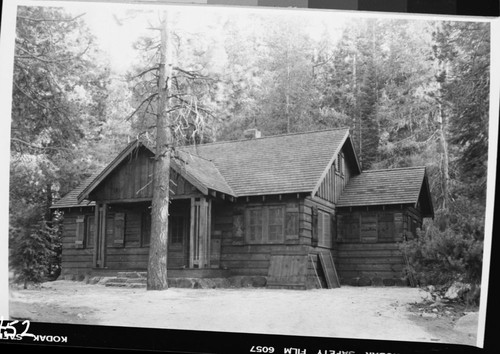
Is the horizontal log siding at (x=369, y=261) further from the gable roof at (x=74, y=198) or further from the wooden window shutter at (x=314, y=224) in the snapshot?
the gable roof at (x=74, y=198)

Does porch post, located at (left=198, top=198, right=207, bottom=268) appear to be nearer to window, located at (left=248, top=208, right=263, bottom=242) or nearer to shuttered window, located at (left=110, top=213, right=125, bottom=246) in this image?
window, located at (left=248, top=208, right=263, bottom=242)

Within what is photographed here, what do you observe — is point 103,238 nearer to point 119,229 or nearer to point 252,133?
point 119,229

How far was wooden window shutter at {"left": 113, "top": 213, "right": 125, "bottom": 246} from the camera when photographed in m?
9.40

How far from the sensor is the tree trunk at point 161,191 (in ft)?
29.0

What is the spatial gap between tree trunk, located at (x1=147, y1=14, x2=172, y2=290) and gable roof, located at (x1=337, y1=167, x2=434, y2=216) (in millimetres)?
2812

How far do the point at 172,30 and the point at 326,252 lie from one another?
391 centimetres

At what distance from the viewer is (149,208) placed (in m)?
9.34

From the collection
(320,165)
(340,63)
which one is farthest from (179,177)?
(340,63)

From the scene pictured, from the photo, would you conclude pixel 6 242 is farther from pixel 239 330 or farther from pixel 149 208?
pixel 239 330

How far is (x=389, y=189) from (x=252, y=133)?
233cm

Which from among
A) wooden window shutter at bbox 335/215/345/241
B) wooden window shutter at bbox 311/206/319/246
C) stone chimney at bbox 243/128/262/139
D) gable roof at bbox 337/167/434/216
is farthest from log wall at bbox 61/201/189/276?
gable roof at bbox 337/167/434/216

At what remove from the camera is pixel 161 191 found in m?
9.24

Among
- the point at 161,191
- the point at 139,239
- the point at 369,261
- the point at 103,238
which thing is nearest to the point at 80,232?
the point at 103,238

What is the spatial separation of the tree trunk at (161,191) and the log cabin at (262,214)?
0.37 ft
